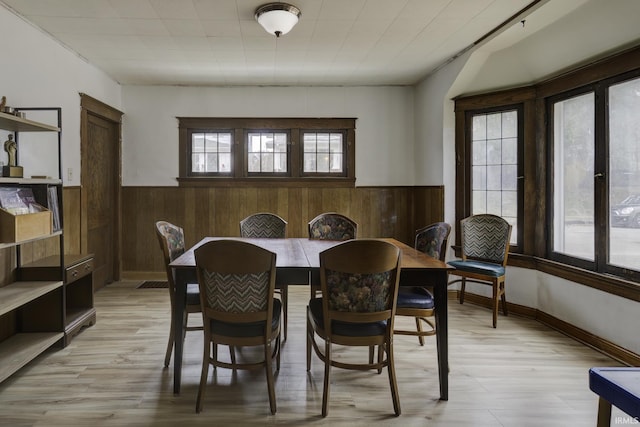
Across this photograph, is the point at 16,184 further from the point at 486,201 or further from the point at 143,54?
the point at 486,201

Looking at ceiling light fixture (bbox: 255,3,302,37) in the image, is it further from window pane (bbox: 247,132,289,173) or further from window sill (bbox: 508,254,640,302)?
window sill (bbox: 508,254,640,302)

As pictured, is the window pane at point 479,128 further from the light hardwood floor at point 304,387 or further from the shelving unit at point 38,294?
the shelving unit at point 38,294

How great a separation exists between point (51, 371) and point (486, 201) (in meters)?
4.16

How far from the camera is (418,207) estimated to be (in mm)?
4895

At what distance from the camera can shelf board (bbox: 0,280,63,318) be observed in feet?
7.50

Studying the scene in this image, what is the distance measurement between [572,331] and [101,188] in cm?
506

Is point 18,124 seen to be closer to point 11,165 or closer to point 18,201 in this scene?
point 11,165

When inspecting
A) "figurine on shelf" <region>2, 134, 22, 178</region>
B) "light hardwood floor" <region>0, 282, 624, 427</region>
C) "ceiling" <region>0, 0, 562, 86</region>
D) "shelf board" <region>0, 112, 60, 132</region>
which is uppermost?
"ceiling" <region>0, 0, 562, 86</region>

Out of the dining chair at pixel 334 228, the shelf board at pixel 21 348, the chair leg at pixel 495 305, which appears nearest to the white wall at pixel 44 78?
the shelf board at pixel 21 348

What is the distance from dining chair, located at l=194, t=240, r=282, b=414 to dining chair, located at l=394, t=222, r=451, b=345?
2.90 ft

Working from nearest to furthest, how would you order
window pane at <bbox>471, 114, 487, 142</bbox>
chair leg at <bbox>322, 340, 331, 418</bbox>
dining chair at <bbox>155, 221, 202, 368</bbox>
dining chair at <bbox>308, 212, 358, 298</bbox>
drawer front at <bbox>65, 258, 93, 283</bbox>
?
chair leg at <bbox>322, 340, 331, 418</bbox>, dining chair at <bbox>155, 221, 202, 368</bbox>, drawer front at <bbox>65, 258, 93, 283</bbox>, dining chair at <bbox>308, 212, 358, 298</bbox>, window pane at <bbox>471, 114, 487, 142</bbox>

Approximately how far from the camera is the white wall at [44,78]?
2.82m

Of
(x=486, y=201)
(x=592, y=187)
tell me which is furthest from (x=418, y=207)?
(x=592, y=187)

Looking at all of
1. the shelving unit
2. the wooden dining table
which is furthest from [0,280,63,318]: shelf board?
the wooden dining table
